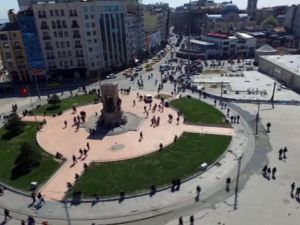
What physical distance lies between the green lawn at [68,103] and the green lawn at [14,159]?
11.8 m

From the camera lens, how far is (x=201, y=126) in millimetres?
58469

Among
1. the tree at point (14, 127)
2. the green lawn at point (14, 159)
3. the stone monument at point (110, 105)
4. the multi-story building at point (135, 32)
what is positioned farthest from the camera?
the multi-story building at point (135, 32)

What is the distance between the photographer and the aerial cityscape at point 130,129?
37031 mm

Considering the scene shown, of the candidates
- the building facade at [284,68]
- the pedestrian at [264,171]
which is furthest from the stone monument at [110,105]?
the building facade at [284,68]

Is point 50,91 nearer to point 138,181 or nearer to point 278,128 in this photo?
point 138,181

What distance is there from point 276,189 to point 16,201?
109ft

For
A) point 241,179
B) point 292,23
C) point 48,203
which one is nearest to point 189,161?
point 241,179

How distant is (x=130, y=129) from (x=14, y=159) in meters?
20.8

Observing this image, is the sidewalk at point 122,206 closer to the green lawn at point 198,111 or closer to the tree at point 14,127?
the green lawn at point 198,111

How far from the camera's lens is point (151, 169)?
144 ft

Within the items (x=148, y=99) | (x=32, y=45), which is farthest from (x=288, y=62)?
(x=32, y=45)

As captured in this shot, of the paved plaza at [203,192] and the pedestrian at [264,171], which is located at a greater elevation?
the pedestrian at [264,171]

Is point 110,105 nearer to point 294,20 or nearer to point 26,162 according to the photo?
point 26,162

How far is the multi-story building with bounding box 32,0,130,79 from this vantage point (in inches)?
3654
